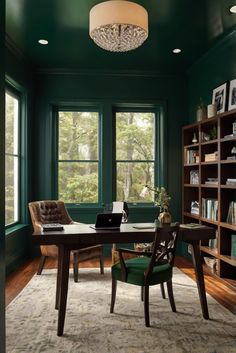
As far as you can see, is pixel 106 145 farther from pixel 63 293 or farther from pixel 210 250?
pixel 63 293

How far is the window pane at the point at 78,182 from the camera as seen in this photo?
5711 millimetres

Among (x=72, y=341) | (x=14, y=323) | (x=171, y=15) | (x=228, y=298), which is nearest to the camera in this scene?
(x=72, y=341)

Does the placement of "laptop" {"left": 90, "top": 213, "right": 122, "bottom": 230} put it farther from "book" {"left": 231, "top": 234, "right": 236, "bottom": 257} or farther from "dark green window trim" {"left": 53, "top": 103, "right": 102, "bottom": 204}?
"dark green window trim" {"left": 53, "top": 103, "right": 102, "bottom": 204}

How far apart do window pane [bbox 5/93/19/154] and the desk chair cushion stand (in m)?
2.68

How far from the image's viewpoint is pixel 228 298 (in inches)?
138

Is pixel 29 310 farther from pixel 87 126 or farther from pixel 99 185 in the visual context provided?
pixel 87 126

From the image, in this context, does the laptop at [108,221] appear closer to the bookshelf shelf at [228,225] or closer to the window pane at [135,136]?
the bookshelf shelf at [228,225]

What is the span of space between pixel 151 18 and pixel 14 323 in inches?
138

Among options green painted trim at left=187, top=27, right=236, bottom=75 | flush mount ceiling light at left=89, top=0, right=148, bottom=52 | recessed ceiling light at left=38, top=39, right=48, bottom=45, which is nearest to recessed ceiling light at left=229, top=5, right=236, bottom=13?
green painted trim at left=187, top=27, right=236, bottom=75

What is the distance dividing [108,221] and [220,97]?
2516mm

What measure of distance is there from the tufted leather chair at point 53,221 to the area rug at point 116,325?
1.44ft

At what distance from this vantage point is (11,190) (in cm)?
493

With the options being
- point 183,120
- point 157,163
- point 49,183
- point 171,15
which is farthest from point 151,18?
point 49,183

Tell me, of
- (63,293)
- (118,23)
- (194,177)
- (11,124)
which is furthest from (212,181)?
(11,124)
